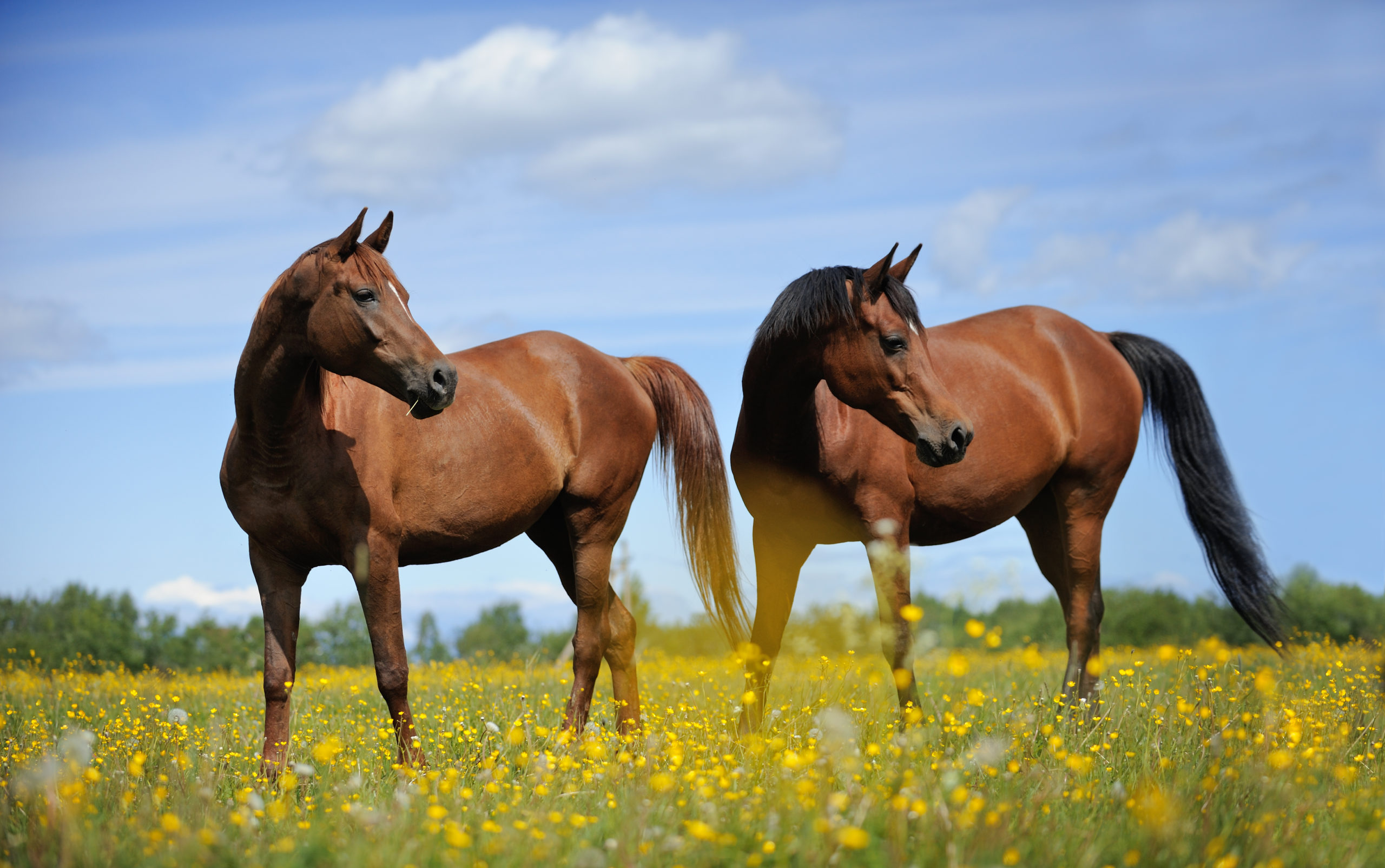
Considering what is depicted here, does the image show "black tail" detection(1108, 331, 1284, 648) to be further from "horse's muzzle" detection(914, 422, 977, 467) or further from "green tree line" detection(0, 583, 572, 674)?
Answer: "green tree line" detection(0, 583, 572, 674)

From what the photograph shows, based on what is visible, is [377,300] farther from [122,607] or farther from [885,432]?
[122,607]

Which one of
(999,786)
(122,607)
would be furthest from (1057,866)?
(122,607)

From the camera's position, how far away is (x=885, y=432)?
21.0 feet

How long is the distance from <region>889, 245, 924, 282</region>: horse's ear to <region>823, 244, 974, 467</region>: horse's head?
0.74 ft

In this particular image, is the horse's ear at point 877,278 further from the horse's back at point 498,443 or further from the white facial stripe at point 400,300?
the white facial stripe at point 400,300

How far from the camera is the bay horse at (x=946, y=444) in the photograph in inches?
230

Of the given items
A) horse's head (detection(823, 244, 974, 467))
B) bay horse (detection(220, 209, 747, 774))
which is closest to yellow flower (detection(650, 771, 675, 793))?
bay horse (detection(220, 209, 747, 774))

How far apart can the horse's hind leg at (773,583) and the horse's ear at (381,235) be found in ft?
9.47

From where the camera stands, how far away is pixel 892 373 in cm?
577

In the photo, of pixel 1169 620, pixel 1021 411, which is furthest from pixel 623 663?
pixel 1169 620

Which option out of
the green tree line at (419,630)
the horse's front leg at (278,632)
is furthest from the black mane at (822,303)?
the green tree line at (419,630)

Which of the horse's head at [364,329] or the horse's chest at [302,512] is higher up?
the horse's head at [364,329]

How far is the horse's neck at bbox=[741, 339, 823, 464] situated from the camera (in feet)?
19.8

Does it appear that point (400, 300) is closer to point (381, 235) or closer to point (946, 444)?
point (381, 235)
